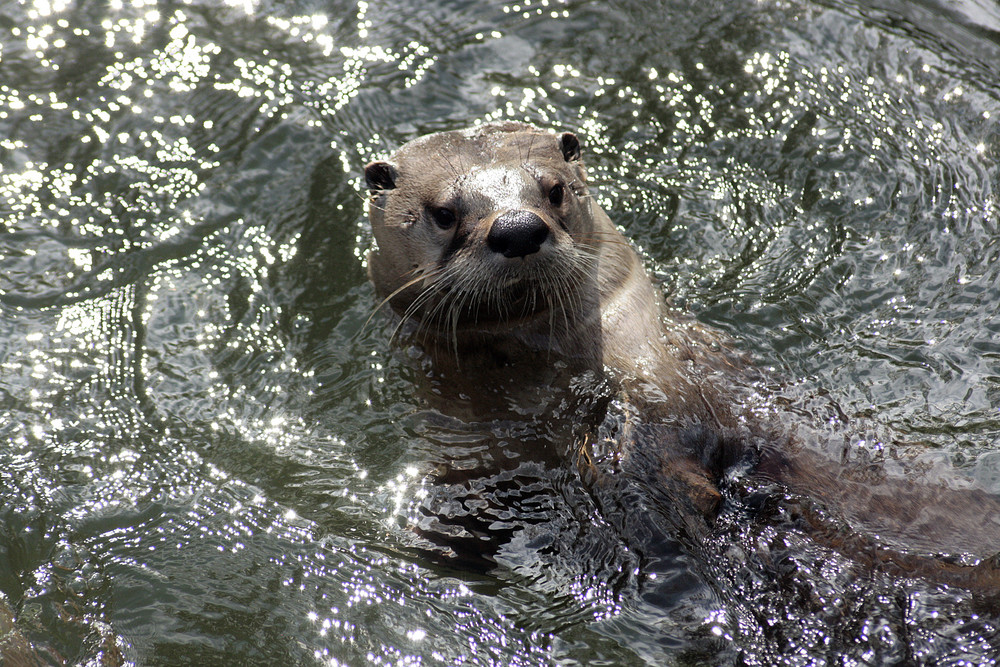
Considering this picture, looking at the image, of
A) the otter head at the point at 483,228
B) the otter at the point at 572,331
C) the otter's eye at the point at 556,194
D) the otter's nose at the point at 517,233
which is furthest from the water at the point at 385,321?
the otter's eye at the point at 556,194

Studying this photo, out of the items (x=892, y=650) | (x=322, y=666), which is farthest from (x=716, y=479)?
(x=322, y=666)

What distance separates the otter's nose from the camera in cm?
329

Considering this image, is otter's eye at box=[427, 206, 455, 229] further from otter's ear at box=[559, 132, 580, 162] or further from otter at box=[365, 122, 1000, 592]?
otter's ear at box=[559, 132, 580, 162]

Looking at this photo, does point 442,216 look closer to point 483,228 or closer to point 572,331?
point 483,228

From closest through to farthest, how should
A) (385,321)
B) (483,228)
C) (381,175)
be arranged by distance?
(483,228) → (381,175) → (385,321)

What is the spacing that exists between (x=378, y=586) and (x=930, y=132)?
3927 millimetres

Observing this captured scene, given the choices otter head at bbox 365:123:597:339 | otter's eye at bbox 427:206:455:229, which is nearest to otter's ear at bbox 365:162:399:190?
otter head at bbox 365:123:597:339

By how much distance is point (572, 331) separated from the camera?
3.73m

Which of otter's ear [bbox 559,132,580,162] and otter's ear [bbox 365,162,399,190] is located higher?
otter's ear [bbox 559,132,580,162]

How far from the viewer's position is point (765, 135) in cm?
539

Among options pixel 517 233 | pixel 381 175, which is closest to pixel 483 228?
pixel 517 233

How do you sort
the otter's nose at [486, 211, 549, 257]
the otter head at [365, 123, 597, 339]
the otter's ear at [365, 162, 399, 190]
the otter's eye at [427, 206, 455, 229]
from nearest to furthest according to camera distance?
the otter's nose at [486, 211, 549, 257] < the otter head at [365, 123, 597, 339] < the otter's eye at [427, 206, 455, 229] < the otter's ear at [365, 162, 399, 190]

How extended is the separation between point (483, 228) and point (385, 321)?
1.24 m

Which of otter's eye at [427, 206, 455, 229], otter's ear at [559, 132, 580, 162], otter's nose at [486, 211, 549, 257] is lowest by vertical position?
otter's eye at [427, 206, 455, 229]
